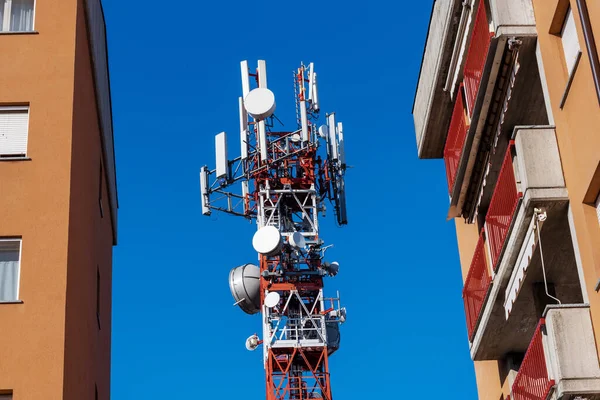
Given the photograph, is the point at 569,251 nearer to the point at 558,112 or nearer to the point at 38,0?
the point at 558,112

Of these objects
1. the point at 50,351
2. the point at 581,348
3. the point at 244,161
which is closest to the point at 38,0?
the point at 50,351

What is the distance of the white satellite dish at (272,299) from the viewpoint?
53500 mm

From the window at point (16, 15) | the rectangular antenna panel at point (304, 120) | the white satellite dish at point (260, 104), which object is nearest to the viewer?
the window at point (16, 15)

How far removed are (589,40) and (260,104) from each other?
3903 cm

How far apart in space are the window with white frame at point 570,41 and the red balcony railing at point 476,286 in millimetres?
4792

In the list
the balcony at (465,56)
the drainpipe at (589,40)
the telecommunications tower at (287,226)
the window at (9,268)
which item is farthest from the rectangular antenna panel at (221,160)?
the drainpipe at (589,40)

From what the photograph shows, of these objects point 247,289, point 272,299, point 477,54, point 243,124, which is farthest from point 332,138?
point 477,54

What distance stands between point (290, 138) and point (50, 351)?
37889mm

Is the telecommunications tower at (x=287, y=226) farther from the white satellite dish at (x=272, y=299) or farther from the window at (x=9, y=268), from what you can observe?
the window at (x=9, y=268)

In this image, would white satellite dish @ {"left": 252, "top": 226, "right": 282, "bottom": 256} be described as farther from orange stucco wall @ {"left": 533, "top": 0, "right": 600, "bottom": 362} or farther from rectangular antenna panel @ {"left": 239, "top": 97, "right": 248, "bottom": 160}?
orange stucco wall @ {"left": 533, "top": 0, "right": 600, "bottom": 362}

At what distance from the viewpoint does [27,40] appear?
2167cm

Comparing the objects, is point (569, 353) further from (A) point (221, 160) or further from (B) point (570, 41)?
(A) point (221, 160)

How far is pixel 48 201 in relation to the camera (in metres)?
20.1

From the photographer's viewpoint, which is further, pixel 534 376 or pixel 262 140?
pixel 262 140
